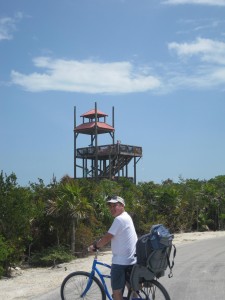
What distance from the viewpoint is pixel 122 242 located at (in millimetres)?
6398

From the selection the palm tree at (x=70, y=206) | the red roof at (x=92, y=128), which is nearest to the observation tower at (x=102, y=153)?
the red roof at (x=92, y=128)

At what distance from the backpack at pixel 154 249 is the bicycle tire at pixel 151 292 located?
0.19 metres

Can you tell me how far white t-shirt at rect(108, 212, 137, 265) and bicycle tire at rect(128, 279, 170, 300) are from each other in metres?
0.35

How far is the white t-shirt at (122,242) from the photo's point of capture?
6379mm

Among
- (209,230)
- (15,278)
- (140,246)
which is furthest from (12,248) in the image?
(209,230)

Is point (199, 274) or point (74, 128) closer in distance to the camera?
point (199, 274)

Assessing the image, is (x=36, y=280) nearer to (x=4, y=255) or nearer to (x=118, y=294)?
(x=4, y=255)

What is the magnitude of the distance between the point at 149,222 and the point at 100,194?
460 cm

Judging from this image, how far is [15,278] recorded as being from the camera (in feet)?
42.2

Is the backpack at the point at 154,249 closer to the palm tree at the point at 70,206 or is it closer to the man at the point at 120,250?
the man at the point at 120,250

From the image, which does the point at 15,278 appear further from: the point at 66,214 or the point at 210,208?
the point at 210,208

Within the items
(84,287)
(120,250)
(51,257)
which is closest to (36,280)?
(51,257)

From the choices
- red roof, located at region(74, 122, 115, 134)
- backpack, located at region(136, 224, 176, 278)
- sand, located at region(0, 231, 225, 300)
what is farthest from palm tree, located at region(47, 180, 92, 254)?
red roof, located at region(74, 122, 115, 134)

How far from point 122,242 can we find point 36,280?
5982 millimetres
